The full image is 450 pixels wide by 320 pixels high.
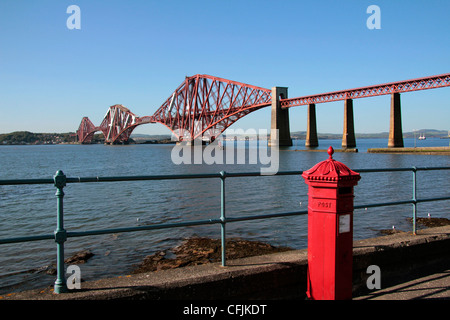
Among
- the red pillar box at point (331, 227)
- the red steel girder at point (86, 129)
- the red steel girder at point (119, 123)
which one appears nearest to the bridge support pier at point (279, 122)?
the red steel girder at point (119, 123)

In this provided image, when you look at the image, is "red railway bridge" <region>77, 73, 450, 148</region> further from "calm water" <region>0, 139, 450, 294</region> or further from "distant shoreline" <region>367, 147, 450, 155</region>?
"calm water" <region>0, 139, 450, 294</region>

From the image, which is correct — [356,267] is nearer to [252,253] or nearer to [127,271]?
[252,253]

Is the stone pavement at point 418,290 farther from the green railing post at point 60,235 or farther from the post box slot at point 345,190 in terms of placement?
the green railing post at point 60,235

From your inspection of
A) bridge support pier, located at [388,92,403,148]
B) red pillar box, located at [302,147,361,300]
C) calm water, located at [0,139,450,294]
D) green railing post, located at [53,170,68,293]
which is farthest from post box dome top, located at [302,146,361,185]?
bridge support pier, located at [388,92,403,148]

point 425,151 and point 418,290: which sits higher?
point 425,151

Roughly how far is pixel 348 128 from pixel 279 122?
58.2 ft

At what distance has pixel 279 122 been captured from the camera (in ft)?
278

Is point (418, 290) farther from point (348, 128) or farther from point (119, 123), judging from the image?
point (119, 123)

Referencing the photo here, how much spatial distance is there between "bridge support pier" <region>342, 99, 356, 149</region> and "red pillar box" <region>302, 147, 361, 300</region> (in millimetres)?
71105

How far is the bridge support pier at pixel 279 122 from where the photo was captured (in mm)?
83938

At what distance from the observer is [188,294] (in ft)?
9.61

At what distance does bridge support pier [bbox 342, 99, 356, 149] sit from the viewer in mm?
70688

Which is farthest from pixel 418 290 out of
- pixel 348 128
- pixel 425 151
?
pixel 348 128
